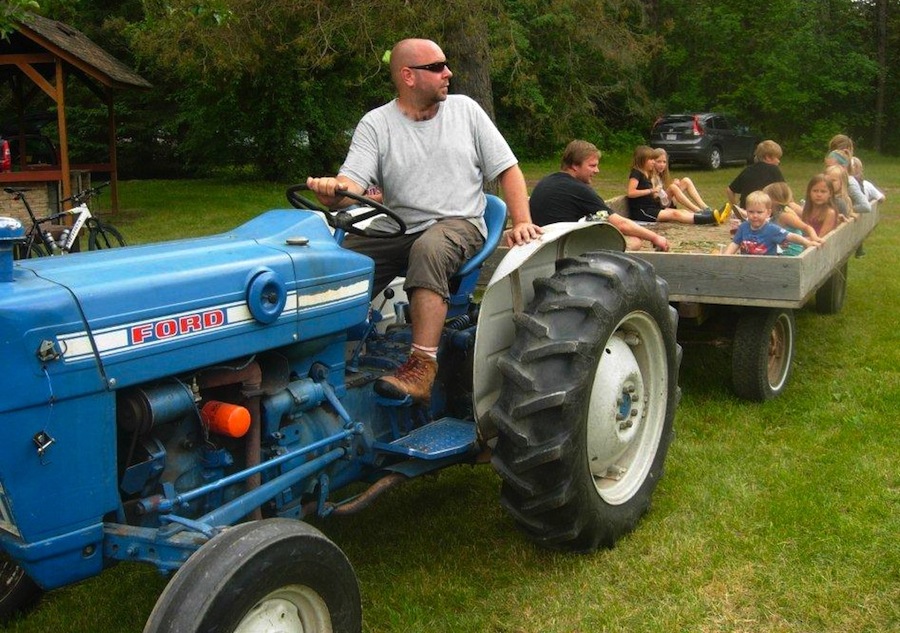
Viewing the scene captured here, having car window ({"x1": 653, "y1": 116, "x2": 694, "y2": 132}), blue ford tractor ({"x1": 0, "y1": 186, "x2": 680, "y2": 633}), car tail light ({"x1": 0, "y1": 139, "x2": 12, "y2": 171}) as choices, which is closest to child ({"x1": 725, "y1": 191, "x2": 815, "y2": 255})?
blue ford tractor ({"x1": 0, "y1": 186, "x2": 680, "y2": 633})

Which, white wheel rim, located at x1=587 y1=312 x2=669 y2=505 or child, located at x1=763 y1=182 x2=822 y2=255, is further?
child, located at x1=763 y1=182 x2=822 y2=255

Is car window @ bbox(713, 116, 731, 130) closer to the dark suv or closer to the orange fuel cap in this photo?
the dark suv

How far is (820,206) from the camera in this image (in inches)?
277

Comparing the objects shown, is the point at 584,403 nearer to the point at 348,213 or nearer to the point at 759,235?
the point at 348,213

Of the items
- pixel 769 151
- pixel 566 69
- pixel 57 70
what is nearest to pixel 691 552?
pixel 769 151

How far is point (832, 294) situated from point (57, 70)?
11858mm

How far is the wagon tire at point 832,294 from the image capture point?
7625mm

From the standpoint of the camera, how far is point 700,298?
17.3 ft

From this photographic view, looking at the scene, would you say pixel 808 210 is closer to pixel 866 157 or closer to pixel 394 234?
pixel 394 234

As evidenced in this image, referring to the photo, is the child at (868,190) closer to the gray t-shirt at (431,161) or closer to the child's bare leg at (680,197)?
the child's bare leg at (680,197)

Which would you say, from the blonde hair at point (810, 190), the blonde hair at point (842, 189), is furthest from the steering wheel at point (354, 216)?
the blonde hair at point (842, 189)

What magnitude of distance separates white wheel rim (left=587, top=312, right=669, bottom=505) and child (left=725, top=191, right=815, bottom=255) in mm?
2250

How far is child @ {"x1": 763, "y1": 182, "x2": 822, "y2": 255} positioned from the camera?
5945 millimetres

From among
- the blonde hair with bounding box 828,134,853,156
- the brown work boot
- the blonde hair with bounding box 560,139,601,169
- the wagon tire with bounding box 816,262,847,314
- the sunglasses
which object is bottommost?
the wagon tire with bounding box 816,262,847,314
